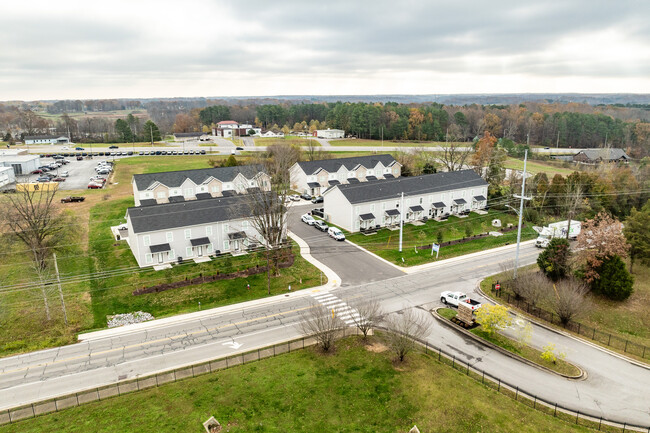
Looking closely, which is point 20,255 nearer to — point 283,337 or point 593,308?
point 283,337

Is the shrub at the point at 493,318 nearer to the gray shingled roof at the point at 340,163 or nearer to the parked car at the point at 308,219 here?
the parked car at the point at 308,219

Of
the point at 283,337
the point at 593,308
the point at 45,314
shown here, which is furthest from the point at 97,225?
the point at 593,308

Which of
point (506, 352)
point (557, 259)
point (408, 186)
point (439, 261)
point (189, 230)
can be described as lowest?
point (506, 352)

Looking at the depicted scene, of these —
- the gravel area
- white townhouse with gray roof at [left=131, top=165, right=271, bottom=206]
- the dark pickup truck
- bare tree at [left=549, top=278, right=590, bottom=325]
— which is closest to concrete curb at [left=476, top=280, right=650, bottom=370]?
bare tree at [left=549, top=278, right=590, bottom=325]

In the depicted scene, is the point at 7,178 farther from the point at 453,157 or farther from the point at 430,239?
the point at 453,157

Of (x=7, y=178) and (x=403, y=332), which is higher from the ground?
(x=7, y=178)

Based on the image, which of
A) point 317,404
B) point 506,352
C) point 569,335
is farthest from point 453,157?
point 317,404

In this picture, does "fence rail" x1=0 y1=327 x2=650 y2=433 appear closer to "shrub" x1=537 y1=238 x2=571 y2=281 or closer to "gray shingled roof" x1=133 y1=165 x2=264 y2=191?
"shrub" x1=537 y1=238 x2=571 y2=281
